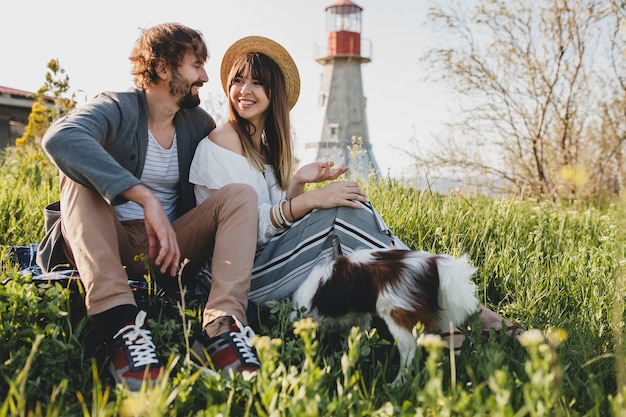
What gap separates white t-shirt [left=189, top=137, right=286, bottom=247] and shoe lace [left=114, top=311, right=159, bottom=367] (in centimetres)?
74

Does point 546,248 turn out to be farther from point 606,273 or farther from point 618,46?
point 618,46

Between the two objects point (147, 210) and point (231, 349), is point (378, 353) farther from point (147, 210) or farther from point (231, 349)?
point (147, 210)

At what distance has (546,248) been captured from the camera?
12.3ft

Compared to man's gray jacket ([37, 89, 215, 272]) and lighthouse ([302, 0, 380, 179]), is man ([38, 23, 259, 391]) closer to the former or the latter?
man's gray jacket ([37, 89, 215, 272])

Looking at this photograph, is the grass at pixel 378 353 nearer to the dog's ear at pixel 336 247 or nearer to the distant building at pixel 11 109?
the dog's ear at pixel 336 247

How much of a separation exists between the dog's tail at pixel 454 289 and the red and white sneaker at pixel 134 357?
951 millimetres

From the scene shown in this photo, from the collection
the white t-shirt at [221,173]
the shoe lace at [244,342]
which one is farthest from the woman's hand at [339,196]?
the shoe lace at [244,342]

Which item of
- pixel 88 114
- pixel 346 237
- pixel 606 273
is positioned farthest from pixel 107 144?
pixel 606 273

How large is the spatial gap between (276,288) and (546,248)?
1.96 m

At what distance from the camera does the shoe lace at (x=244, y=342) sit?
6.53ft

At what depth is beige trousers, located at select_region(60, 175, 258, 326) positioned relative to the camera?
7.11ft

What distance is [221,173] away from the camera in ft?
9.09

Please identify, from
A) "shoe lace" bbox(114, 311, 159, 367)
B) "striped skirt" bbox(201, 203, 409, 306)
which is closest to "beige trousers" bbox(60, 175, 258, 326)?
"shoe lace" bbox(114, 311, 159, 367)

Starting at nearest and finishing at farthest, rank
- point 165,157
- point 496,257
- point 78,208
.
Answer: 1. point 78,208
2. point 165,157
3. point 496,257
